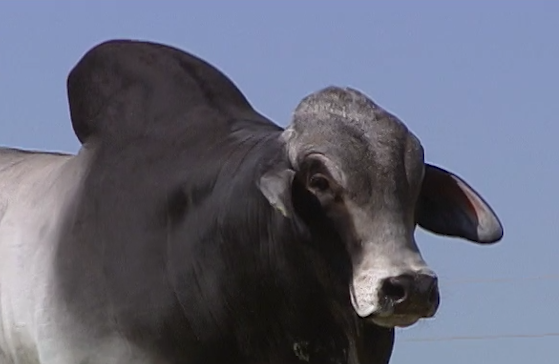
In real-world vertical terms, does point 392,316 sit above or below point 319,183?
below

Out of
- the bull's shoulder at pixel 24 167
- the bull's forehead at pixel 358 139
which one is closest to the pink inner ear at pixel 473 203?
the bull's forehead at pixel 358 139

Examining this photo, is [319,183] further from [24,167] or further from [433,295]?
[24,167]

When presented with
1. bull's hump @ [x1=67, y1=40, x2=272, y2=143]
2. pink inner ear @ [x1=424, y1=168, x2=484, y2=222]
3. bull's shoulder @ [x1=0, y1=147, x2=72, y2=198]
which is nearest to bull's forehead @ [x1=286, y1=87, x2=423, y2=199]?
pink inner ear @ [x1=424, y1=168, x2=484, y2=222]

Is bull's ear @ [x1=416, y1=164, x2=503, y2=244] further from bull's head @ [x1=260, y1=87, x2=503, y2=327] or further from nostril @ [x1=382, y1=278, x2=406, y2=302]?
nostril @ [x1=382, y1=278, x2=406, y2=302]

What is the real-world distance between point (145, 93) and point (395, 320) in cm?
127

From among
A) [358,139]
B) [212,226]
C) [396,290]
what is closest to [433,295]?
[396,290]

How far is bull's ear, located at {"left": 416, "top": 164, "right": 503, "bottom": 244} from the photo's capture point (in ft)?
15.2

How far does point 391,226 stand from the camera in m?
4.29

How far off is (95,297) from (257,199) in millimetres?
573

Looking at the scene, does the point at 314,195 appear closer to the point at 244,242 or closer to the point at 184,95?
the point at 244,242

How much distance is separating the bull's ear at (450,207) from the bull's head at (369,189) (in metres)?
0.03

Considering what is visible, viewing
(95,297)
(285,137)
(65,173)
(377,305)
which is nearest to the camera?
(377,305)

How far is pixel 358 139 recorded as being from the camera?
4387 mm

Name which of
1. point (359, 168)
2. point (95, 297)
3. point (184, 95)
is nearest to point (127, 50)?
point (184, 95)
